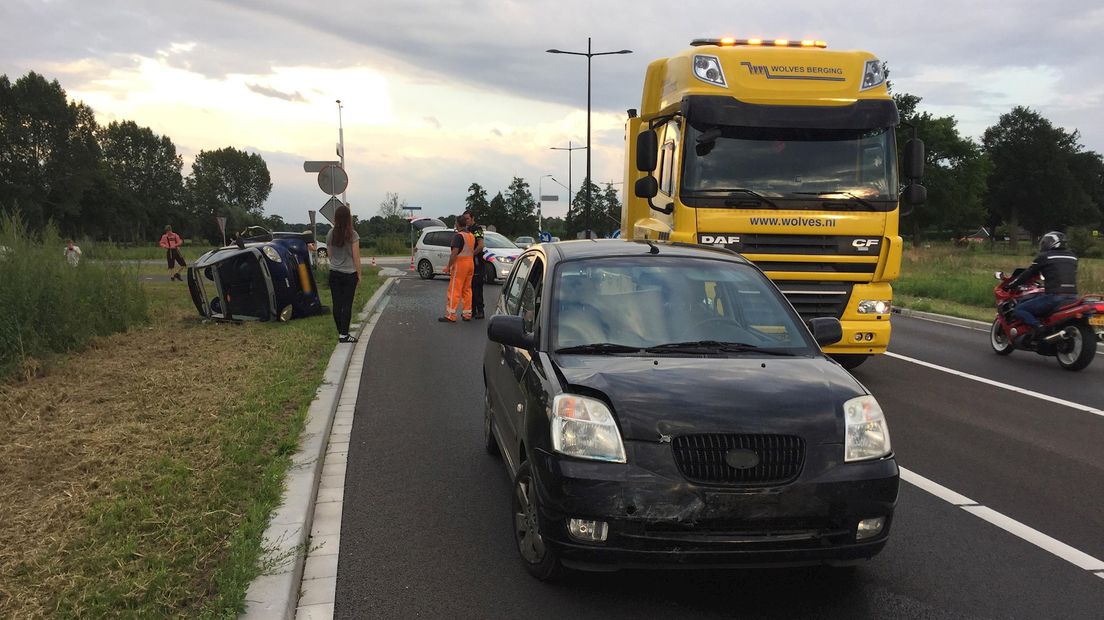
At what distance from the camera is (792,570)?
407 cm

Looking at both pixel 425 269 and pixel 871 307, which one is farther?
pixel 425 269

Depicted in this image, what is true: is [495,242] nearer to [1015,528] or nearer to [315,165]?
[315,165]

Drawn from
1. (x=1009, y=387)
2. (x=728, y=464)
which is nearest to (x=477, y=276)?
(x=1009, y=387)

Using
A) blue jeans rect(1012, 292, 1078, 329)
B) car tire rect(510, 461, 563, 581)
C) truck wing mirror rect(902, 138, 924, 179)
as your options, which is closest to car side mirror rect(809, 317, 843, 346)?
car tire rect(510, 461, 563, 581)

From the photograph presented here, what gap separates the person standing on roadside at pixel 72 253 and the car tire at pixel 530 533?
9042mm

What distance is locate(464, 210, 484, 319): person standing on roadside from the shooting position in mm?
15000

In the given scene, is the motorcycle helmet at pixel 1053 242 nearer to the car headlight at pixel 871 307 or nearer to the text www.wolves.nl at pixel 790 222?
the car headlight at pixel 871 307

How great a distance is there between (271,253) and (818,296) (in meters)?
8.43

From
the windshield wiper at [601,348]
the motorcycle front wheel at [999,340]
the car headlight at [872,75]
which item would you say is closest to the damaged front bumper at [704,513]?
the windshield wiper at [601,348]

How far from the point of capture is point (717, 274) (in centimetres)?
496

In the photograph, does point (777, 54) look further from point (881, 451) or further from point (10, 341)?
point (10, 341)

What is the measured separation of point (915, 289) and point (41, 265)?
788 inches

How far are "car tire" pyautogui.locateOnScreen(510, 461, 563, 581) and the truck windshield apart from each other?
4969mm

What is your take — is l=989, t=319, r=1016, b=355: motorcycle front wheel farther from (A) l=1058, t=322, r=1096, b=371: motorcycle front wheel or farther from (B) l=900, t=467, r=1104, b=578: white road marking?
(B) l=900, t=467, r=1104, b=578: white road marking
